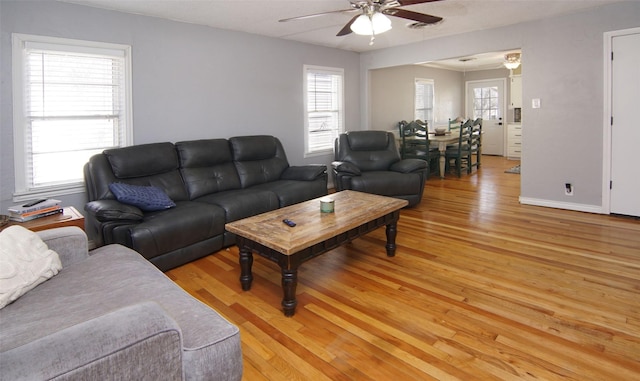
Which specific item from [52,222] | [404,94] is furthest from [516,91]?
[52,222]

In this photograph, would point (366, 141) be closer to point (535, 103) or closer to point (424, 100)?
point (535, 103)

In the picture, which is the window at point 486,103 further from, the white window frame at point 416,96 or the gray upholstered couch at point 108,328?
the gray upholstered couch at point 108,328

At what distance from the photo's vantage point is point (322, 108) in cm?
593

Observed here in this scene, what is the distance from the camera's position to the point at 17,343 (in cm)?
126

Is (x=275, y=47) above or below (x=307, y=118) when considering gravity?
above

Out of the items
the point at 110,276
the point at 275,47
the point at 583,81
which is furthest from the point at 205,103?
the point at 583,81

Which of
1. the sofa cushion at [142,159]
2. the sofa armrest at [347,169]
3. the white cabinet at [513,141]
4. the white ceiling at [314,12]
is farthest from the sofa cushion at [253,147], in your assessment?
the white cabinet at [513,141]

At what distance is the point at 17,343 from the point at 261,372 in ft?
3.28

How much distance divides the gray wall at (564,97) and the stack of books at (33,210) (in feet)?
16.7

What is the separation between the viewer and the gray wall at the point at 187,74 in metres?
3.13

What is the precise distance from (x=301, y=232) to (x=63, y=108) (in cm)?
259

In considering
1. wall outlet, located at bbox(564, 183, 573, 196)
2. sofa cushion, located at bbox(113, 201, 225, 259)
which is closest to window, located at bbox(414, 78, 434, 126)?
wall outlet, located at bbox(564, 183, 573, 196)

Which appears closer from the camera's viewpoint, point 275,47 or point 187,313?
point 187,313

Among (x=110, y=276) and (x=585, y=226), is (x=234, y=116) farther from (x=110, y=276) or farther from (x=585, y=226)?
(x=585, y=226)
